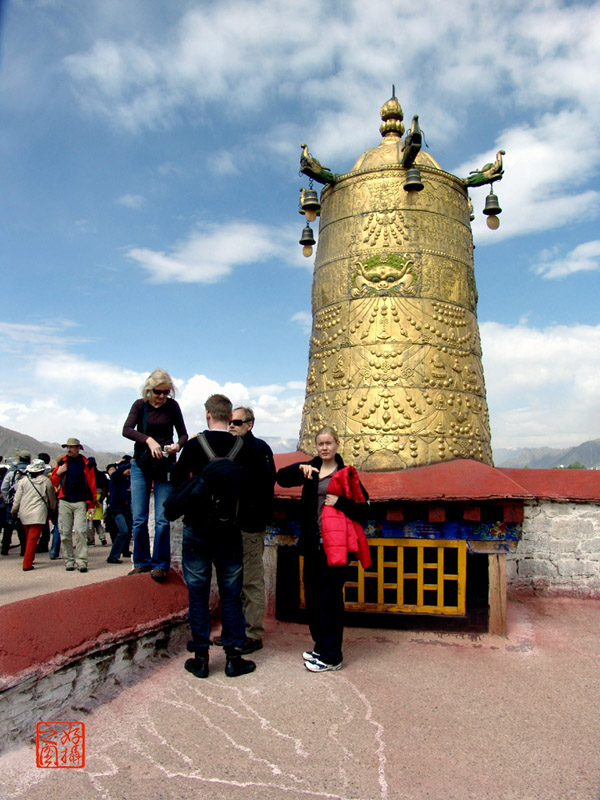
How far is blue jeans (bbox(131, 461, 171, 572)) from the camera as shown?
207 inches

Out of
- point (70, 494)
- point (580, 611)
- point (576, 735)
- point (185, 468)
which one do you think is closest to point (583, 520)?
point (580, 611)

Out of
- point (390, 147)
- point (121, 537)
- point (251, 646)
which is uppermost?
point (390, 147)

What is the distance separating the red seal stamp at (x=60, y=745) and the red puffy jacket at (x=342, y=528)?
1.92 metres

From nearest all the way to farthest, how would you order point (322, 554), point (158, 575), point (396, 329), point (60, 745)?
point (60, 745) < point (322, 554) < point (158, 575) < point (396, 329)

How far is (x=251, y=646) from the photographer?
4.96 m

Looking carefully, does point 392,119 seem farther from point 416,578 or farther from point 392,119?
point 416,578

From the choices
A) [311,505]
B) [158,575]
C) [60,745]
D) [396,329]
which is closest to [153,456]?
[158,575]

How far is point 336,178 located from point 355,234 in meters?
0.90

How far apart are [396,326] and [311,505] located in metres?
2.91

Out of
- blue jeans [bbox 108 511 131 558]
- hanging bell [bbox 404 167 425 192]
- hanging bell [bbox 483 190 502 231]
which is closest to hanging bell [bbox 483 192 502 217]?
hanging bell [bbox 483 190 502 231]

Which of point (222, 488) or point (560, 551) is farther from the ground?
point (222, 488)

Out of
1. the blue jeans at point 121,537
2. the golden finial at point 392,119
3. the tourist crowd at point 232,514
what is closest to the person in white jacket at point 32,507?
the blue jeans at point 121,537

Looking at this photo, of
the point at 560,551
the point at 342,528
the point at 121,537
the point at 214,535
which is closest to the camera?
the point at 214,535

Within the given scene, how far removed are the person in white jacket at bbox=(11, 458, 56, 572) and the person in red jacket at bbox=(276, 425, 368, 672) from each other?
464 centimetres
